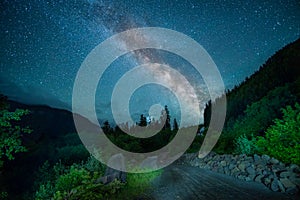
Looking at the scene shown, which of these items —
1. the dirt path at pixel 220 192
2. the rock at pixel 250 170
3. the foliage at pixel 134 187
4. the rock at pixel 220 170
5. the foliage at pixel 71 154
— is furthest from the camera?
the foliage at pixel 71 154

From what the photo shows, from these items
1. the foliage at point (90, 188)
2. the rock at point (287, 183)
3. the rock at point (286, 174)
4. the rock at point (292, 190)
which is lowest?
the foliage at point (90, 188)

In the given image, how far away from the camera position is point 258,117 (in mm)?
8508

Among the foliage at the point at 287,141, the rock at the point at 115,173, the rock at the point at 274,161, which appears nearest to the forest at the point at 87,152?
the foliage at the point at 287,141

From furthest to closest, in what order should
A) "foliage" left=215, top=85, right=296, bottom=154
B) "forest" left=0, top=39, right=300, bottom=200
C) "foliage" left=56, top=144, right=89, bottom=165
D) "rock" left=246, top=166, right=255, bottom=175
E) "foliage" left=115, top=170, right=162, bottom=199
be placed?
"foliage" left=56, top=144, right=89, bottom=165
"foliage" left=215, top=85, right=296, bottom=154
"rock" left=246, top=166, right=255, bottom=175
"forest" left=0, top=39, right=300, bottom=200
"foliage" left=115, top=170, right=162, bottom=199

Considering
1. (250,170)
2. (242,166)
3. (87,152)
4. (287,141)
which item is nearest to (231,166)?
(242,166)

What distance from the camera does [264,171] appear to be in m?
5.25

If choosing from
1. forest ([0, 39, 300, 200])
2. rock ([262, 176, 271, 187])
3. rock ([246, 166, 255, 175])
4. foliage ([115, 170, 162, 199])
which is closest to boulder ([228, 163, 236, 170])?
rock ([246, 166, 255, 175])

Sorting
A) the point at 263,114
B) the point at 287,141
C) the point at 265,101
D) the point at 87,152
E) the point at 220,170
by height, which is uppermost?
the point at 265,101

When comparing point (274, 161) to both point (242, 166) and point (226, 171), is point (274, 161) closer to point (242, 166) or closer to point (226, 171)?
point (242, 166)

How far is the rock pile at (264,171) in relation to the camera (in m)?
4.34

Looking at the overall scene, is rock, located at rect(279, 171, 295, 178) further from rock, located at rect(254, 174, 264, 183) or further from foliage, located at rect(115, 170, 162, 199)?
foliage, located at rect(115, 170, 162, 199)

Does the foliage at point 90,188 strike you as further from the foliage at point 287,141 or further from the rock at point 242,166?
the foliage at point 287,141

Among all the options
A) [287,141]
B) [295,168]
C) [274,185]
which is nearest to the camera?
[274,185]

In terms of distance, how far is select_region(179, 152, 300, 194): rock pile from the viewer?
4342 millimetres
